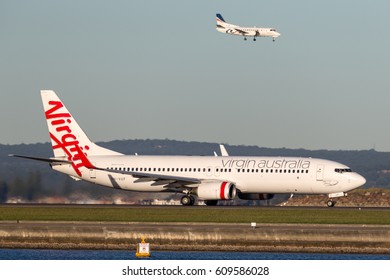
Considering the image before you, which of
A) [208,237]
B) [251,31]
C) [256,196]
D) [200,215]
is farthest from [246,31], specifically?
[208,237]

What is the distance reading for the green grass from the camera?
228 ft

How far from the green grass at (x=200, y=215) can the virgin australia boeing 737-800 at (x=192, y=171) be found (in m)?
7.31

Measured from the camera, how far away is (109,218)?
71.4 m

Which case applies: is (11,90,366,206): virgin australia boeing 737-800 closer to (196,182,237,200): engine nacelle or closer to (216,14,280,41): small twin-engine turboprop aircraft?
(196,182,237,200): engine nacelle

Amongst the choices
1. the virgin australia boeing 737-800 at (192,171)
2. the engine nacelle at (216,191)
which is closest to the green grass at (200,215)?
the engine nacelle at (216,191)

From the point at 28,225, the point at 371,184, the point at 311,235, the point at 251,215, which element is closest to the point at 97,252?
the point at 28,225

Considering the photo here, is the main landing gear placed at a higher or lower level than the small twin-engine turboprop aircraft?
lower

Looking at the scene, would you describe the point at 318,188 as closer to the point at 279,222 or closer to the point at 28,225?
the point at 279,222

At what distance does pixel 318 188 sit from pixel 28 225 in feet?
103

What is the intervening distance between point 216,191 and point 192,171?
469 cm

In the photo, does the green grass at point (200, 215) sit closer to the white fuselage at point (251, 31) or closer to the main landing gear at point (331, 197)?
the main landing gear at point (331, 197)

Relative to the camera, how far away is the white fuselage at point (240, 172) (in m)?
88.8

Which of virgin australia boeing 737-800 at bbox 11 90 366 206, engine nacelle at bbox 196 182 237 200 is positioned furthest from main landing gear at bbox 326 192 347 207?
engine nacelle at bbox 196 182 237 200

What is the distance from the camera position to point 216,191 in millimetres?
88000
